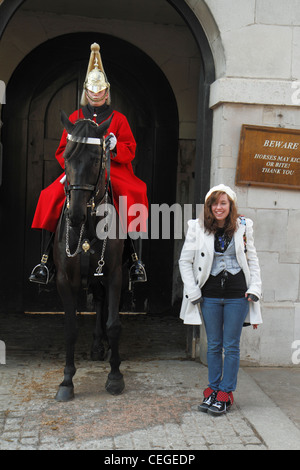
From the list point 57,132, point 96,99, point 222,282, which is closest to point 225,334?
point 222,282

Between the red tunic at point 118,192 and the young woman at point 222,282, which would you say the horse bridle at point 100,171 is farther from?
the young woman at point 222,282

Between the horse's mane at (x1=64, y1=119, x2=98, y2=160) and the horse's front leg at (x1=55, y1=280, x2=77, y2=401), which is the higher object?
the horse's mane at (x1=64, y1=119, x2=98, y2=160)

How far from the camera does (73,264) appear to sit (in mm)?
4820

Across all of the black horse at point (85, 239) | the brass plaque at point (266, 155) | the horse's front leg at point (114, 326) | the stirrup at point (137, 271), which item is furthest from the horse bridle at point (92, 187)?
the brass plaque at point (266, 155)

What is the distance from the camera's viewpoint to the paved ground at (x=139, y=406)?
154 inches

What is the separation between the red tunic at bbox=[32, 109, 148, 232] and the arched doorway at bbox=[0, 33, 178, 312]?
2912mm

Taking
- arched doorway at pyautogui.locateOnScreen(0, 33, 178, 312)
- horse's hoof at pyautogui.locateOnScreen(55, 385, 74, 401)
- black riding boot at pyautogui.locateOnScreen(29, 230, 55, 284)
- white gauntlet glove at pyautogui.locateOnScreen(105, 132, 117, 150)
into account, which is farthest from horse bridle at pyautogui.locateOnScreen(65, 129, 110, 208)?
arched doorway at pyautogui.locateOnScreen(0, 33, 178, 312)

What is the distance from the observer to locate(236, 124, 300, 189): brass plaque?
5645 millimetres

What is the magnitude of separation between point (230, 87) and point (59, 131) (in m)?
3.33

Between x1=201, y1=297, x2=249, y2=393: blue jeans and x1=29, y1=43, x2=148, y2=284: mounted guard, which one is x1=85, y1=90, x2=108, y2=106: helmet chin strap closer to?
x1=29, y1=43, x2=148, y2=284: mounted guard

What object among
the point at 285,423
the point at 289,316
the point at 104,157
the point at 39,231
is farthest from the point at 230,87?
the point at 39,231

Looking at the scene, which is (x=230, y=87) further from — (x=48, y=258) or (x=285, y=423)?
(x=285, y=423)

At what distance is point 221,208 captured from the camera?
4410 millimetres

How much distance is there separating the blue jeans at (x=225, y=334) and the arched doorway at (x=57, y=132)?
151 inches
